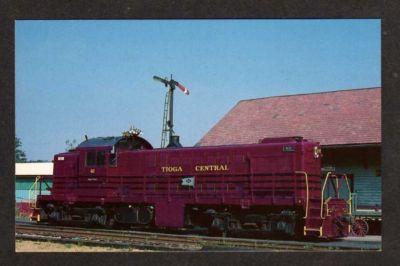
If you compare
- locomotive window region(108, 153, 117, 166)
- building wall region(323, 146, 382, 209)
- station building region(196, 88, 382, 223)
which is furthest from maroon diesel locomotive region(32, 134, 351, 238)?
building wall region(323, 146, 382, 209)

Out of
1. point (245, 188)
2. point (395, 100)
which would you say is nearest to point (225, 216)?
point (245, 188)

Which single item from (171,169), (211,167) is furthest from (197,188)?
(171,169)

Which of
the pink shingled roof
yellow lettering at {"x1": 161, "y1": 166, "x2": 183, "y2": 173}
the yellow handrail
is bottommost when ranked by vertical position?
the yellow handrail

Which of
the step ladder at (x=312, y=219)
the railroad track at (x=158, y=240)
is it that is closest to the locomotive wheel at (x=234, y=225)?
the railroad track at (x=158, y=240)

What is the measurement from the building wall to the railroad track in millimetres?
4818

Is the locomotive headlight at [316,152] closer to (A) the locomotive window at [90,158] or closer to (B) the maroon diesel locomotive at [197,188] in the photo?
(B) the maroon diesel locomotive at [197,188]

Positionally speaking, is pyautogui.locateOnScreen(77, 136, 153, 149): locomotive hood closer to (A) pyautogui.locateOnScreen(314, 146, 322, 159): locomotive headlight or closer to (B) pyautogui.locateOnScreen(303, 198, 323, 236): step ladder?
(A) pyautogui.locateOnScreen(314, 146, 322, 159): locomotive headlight

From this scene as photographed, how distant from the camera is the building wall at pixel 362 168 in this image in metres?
19.8

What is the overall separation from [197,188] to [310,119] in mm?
5031

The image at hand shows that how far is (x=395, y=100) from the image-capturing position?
12.7m

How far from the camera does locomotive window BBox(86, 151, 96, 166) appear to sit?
2027 cm

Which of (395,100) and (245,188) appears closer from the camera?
(395,100)

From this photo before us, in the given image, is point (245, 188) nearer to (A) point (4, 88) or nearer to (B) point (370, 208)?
(B) point (370, 208)
